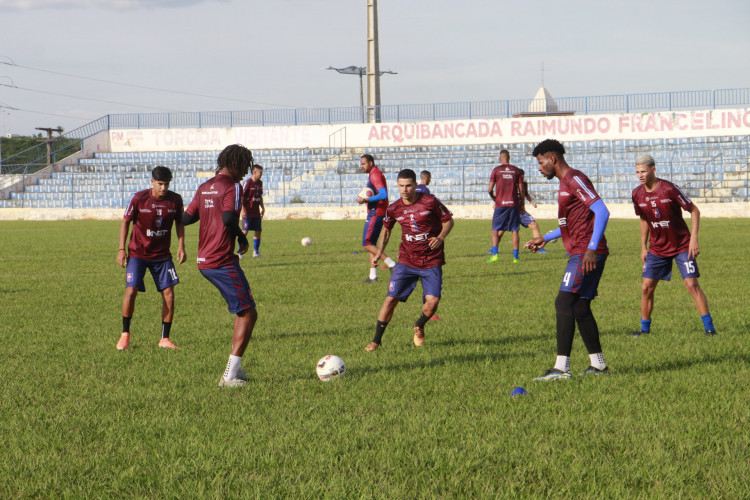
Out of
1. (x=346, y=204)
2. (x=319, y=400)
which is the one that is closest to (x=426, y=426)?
(x=319, y=400)

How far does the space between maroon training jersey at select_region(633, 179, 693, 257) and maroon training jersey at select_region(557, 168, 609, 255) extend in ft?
6.61

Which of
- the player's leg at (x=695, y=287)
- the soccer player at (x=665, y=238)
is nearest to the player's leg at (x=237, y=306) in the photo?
the soccer player at (x=665, y=238)

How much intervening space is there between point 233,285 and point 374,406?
1564 millimetres

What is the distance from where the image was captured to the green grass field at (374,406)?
4.24 m

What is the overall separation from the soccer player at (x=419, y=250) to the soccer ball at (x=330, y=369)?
59.7 inches

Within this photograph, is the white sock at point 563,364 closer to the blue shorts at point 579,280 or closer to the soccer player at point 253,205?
the blue shorts at point 579,280

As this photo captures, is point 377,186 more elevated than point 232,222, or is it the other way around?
point 377,186

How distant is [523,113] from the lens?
157 ft

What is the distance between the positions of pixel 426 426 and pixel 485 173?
3656cm

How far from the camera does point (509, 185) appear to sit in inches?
→ 669

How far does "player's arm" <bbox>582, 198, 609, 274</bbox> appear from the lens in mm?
6016

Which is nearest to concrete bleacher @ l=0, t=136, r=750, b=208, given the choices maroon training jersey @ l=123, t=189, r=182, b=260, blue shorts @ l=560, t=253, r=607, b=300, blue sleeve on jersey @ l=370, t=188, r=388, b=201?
blue sleeve on jersey @ l=370, t=188, r=388, b=201

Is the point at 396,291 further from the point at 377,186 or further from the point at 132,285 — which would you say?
the point at 377,186

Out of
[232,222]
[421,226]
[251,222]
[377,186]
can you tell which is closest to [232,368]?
[232,222]
